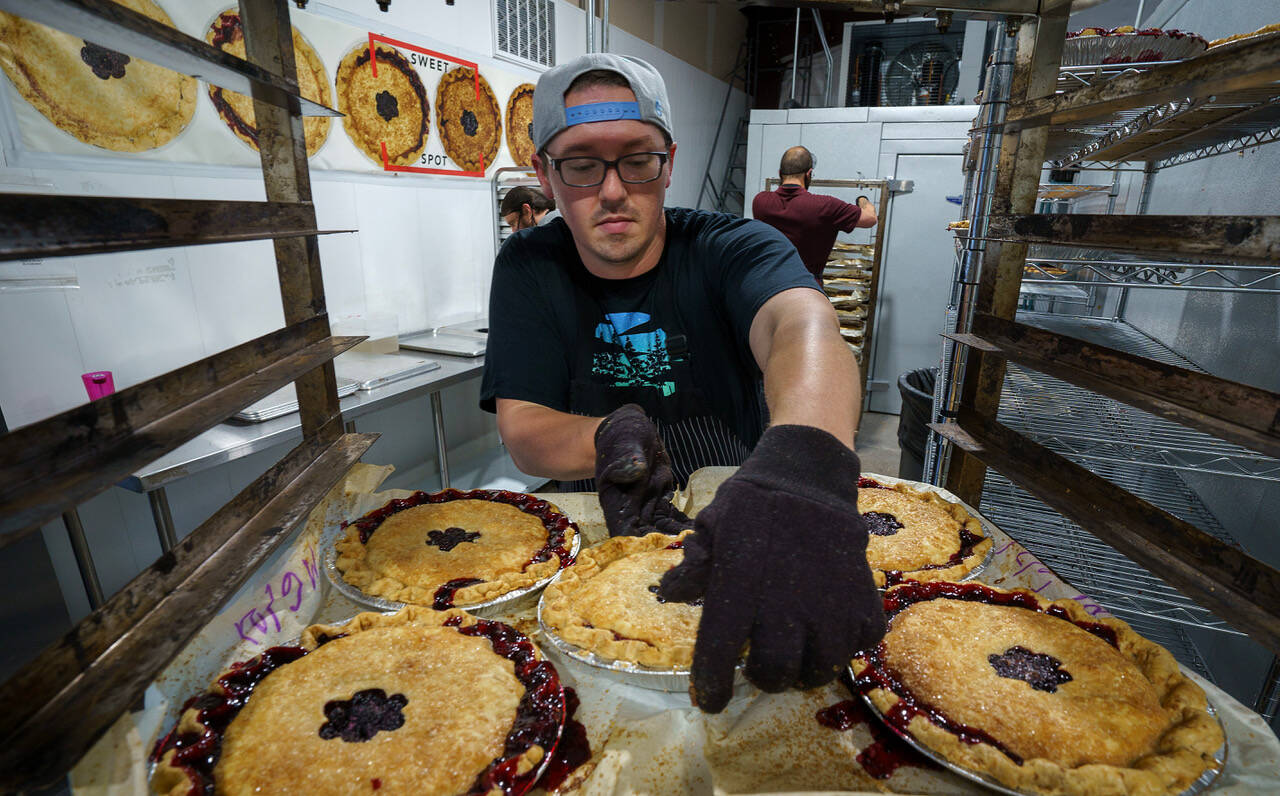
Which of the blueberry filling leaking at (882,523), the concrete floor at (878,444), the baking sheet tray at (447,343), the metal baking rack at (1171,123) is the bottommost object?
the concrete floor at (878,444)

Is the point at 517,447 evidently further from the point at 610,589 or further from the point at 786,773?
the point at 786,773

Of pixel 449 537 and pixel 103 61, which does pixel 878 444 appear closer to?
pixel 449 537

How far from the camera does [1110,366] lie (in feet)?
3.57

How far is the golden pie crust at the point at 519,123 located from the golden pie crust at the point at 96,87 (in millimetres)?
2134

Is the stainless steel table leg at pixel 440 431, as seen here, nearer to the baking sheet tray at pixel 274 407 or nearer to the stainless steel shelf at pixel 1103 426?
the baking sheet tray at pixel 274 407

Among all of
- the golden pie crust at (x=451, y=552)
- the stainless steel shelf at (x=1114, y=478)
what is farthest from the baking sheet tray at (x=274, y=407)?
the stainless steel shelf at (x=1114, y=478)

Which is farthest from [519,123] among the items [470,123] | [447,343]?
[447,343]

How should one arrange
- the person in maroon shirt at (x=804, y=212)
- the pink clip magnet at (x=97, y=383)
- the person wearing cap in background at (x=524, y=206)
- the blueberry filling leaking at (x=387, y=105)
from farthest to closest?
the person in maroon shirt at (x=804, y=212), the person wearing cap in background at (x=524, y=206), the blueberry filling leaking at (x=387, y=105), the pink clip magnet at (x=97, y=383)

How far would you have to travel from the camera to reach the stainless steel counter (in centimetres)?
188

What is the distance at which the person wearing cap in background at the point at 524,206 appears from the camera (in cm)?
386

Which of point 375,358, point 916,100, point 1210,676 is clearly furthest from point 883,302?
point 375,358

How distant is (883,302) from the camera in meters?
5.82

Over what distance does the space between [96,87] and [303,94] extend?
904 mm

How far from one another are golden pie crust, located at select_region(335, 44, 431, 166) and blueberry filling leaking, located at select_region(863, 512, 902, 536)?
9.99 feet
